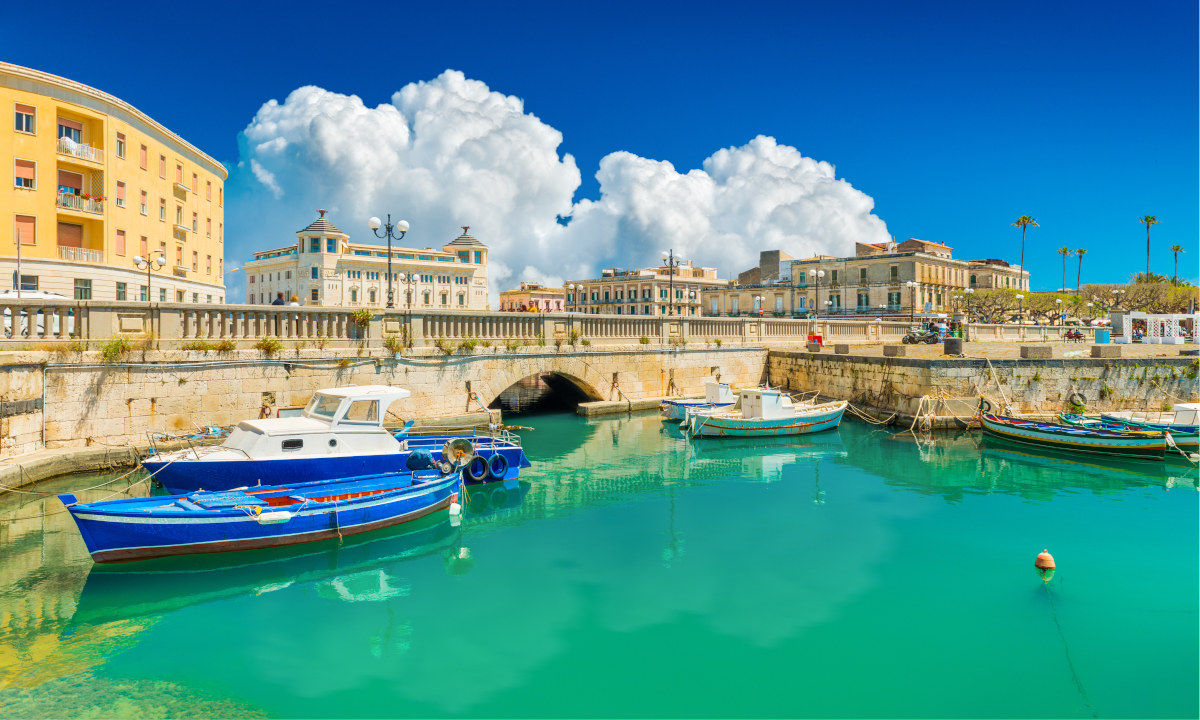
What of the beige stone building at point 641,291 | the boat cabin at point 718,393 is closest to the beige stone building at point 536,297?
the beige stone building at point 641,291

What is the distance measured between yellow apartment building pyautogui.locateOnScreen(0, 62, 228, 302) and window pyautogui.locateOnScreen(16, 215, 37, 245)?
30 mm

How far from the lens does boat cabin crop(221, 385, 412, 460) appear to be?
1209cm

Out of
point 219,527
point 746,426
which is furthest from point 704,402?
point 219,527

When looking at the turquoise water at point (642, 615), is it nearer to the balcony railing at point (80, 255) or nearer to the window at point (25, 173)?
the balcony railing at point (80, 255)

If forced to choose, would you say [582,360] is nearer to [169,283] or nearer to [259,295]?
[169,283]

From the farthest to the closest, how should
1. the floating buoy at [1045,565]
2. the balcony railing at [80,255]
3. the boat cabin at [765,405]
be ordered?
the balcony railing at [80,255] → the boat cabin at [765,405] → the floating buoy at [1045,565]

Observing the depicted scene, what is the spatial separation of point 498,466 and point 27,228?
2336cm

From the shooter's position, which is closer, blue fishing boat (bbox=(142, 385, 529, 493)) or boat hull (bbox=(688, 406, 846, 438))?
blue fishing boat (bbox=(142, 385, 529, 493))

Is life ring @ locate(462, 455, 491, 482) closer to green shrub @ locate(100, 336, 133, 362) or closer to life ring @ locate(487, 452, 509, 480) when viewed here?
life ring @ locate(487, 452, 509, 480)

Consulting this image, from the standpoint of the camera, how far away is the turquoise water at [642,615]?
7008mm

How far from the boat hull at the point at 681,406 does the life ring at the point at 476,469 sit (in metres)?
9.32

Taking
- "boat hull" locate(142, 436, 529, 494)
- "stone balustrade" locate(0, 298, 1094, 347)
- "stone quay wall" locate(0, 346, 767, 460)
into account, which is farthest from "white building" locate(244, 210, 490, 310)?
"boat hull" locate(142, 436, 529, 494)

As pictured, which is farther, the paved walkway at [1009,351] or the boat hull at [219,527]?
the paved walkway at [1009,351]

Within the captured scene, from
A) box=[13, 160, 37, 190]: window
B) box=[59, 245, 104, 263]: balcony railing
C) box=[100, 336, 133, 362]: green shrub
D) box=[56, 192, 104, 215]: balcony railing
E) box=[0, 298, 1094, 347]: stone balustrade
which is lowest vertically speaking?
box=[100, 336, 133, 362]: green shrub
